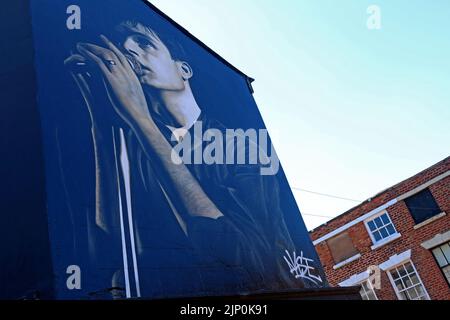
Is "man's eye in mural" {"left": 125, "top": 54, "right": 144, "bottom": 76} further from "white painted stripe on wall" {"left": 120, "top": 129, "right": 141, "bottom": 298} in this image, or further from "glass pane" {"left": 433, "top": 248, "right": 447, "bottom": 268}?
"glass pane" {"left": 433, "top": 248, "right": 447, "bottom": 268}

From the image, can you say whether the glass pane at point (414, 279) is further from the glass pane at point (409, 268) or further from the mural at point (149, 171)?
the mural at point (149, 171)

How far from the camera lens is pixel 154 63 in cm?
916

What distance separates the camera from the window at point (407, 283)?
55.5 ft

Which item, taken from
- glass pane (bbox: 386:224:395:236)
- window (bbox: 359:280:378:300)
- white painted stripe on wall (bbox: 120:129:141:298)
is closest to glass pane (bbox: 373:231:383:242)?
glass pane (bbox: 386:224:395:236)

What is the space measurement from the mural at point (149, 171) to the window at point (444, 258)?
32.2ft

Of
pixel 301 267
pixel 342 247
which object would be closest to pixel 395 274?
pixel 342 247

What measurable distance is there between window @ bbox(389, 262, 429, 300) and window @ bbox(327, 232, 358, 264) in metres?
1.97

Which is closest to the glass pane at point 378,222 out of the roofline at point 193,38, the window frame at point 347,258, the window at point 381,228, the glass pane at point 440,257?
the window at point 381,228

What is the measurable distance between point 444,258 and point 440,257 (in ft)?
0.49

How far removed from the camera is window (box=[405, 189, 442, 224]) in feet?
58.0

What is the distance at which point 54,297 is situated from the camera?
4.73 meters

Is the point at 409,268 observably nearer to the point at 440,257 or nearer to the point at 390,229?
the point at 440,257
